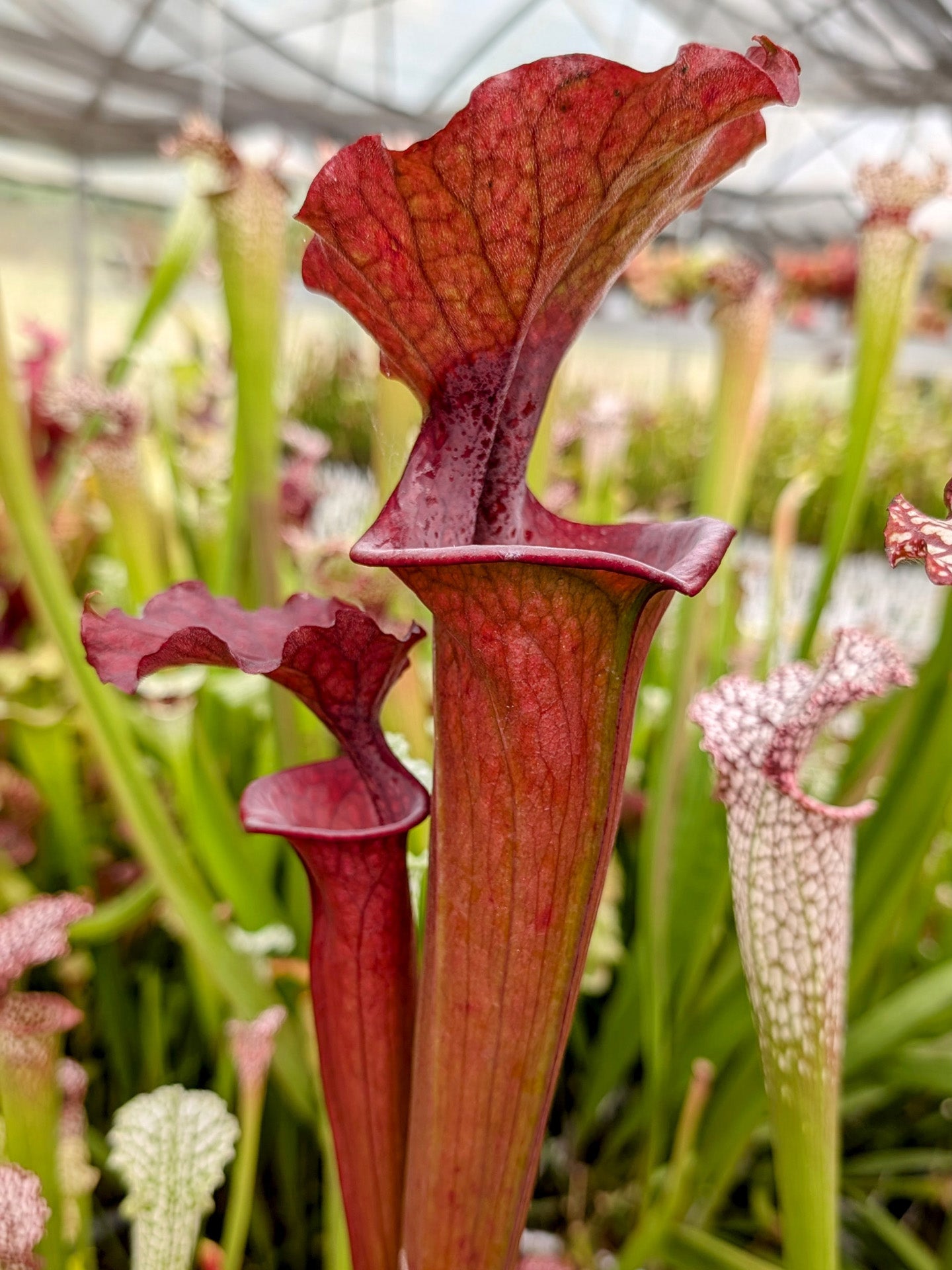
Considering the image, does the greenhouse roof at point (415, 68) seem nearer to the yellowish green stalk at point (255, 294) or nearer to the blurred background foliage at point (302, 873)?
the blurred background foliage at point (302, 873)

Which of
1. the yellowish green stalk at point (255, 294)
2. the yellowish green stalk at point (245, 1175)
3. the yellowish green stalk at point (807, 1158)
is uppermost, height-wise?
the yellowish green stalk at point (255, 294)

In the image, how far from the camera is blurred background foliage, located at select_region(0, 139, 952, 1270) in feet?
1.97

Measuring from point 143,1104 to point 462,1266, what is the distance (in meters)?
0.16

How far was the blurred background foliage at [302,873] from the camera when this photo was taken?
0.60 meters

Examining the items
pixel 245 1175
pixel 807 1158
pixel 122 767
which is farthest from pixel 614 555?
pixel 122 767

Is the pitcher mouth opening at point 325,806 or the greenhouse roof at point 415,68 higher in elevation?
the greenhouse roof at point 415,68

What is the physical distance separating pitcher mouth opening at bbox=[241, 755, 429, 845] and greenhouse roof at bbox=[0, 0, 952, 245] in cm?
438

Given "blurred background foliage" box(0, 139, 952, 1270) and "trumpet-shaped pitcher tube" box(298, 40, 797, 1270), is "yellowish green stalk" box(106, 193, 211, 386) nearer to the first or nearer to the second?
"blurred background foliage" box(0, 139, 952, 1270)

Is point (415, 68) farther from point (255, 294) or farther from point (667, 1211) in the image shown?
point (667, 1211)

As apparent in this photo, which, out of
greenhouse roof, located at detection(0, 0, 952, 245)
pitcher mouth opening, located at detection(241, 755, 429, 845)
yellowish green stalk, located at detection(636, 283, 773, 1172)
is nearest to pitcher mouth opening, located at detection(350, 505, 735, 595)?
pitcher mouth opening, located at detection(241, 755, 429, 845)

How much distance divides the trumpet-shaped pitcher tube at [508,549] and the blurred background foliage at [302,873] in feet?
0.38

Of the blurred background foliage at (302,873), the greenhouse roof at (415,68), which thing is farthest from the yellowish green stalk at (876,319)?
the greenhouse roof at (415,68)

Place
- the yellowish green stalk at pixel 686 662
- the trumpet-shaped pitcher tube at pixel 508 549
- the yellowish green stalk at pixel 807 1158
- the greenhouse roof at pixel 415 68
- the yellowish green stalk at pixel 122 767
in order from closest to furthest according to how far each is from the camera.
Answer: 1. the trumpet-shaped pitcher tube at pixel 508 549
2. the yellowish green stalk at pixel 807 1158
3. the yellowish green stalk at pixel 122 767
4. the yellowish green stalk at pixel 686 662
5. the greenhouse roof at pixel 415 68

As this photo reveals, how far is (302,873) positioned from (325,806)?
16.5 inches
